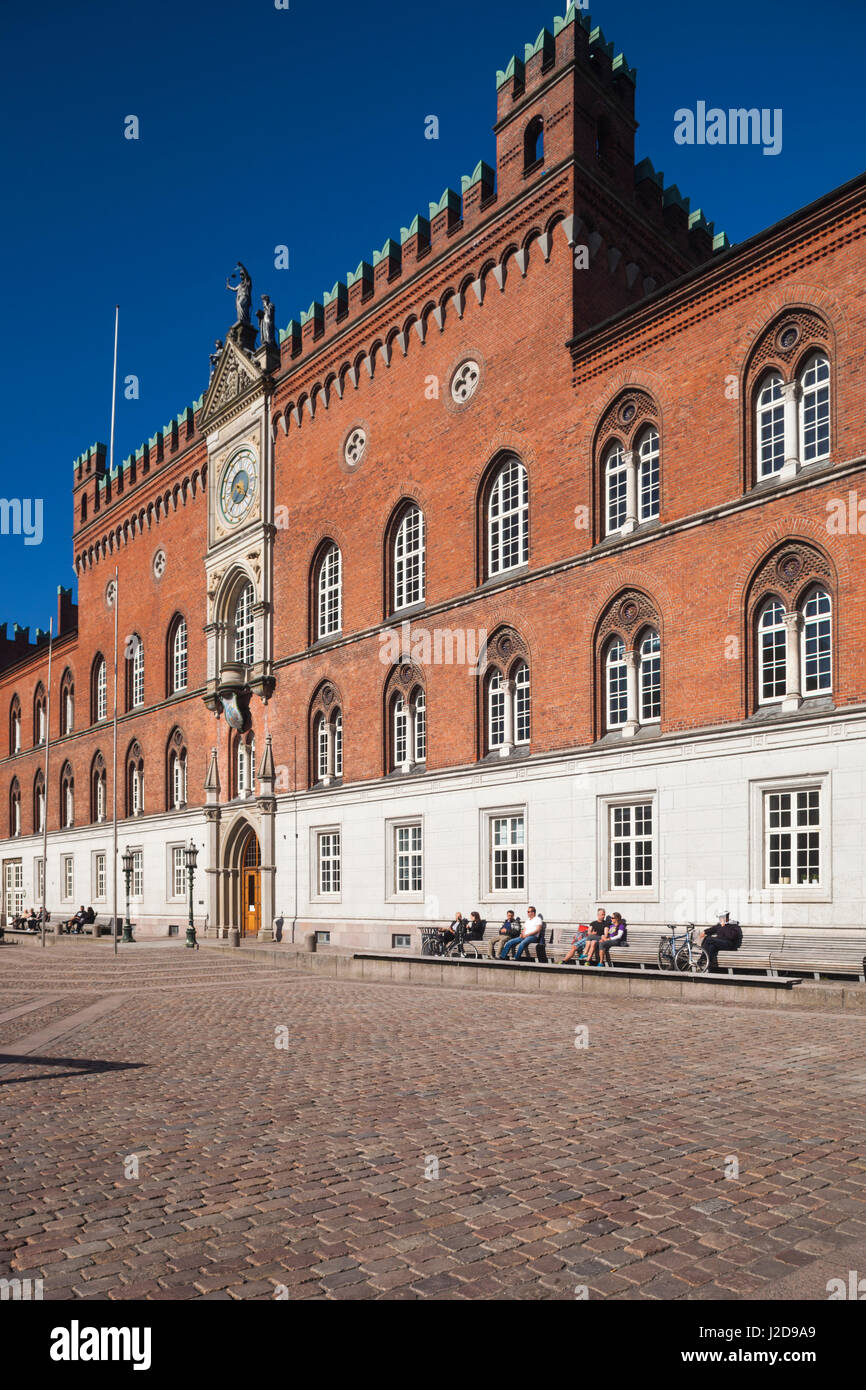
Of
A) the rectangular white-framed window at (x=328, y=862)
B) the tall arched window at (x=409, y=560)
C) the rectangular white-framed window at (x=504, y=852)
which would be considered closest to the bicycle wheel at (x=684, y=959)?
the rectangular white-framed window at (x=504, y=852)

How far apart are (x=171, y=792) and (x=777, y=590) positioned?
30.7 meters

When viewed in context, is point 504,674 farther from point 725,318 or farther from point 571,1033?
point 571,1033

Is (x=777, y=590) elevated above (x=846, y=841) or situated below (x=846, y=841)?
above

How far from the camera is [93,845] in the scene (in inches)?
2080

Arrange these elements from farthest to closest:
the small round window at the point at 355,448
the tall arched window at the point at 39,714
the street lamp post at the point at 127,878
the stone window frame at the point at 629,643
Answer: the tall arched window at the point at 39,714 → the street lamp post at the point at 127,878 → the small round window at the point at 355,448 → the stone window frame at the point at 629,643

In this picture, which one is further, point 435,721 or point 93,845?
point 93,845

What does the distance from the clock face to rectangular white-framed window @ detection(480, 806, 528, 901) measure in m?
18.0

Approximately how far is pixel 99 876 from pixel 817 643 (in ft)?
134

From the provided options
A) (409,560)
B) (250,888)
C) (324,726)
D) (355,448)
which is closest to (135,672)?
(250,888)

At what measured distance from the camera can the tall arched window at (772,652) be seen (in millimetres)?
21469

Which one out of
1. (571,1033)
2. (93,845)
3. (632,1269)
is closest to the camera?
(632,1269)

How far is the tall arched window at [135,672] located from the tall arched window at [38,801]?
13897 mm

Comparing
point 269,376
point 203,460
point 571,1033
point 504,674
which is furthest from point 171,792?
point 571,1033

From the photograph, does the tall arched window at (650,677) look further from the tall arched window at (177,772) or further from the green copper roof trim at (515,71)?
the tall arched window at (177,772)
